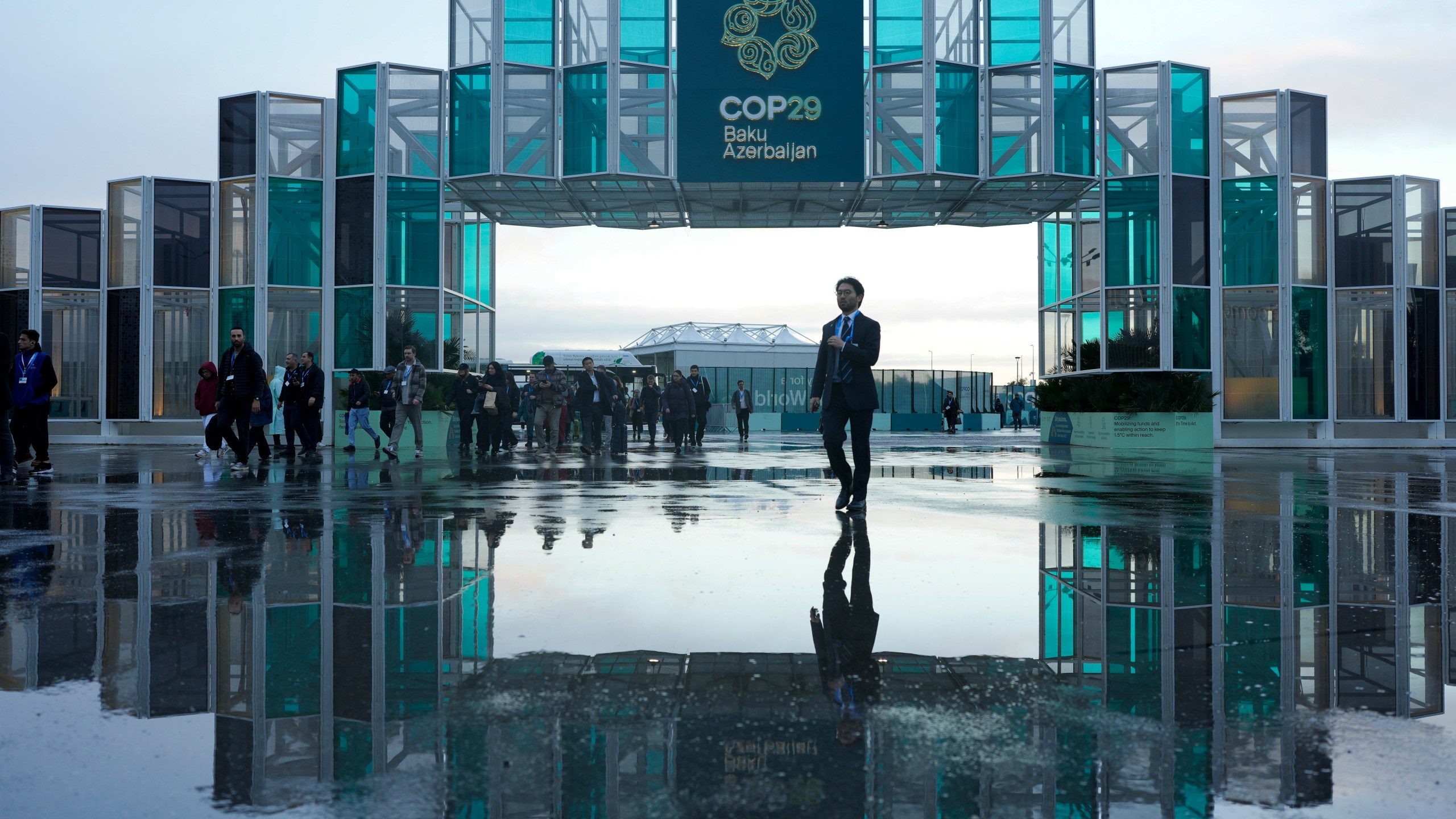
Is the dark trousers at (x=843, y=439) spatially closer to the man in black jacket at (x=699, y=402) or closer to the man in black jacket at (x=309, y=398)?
the man in black jacket at (x=309, y=398)

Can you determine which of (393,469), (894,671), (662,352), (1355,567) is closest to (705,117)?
(393,469)

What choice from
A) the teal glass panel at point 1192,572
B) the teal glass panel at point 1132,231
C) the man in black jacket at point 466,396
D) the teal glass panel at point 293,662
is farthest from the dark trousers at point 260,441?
the teal glass panel at point 1132,231

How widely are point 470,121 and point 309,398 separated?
285 inches

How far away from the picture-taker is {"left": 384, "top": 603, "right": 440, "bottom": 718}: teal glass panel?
10.3ft

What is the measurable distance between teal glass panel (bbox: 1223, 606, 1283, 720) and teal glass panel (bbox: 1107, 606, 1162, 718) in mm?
200

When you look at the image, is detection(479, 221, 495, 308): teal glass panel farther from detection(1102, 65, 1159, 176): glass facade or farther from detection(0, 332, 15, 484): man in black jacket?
detection(0, 332, 15, 484): man in black jacket

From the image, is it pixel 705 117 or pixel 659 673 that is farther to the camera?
pixel 705 117

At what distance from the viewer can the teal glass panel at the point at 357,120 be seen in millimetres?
22625

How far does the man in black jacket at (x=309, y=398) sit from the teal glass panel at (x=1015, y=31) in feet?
47.0

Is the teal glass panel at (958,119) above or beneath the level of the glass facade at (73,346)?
above

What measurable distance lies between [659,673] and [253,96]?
2308 centimetres

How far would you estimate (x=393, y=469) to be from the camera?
1456 centimetres

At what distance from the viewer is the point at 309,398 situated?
1820 centimetres

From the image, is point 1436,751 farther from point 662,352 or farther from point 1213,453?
point 662,352
